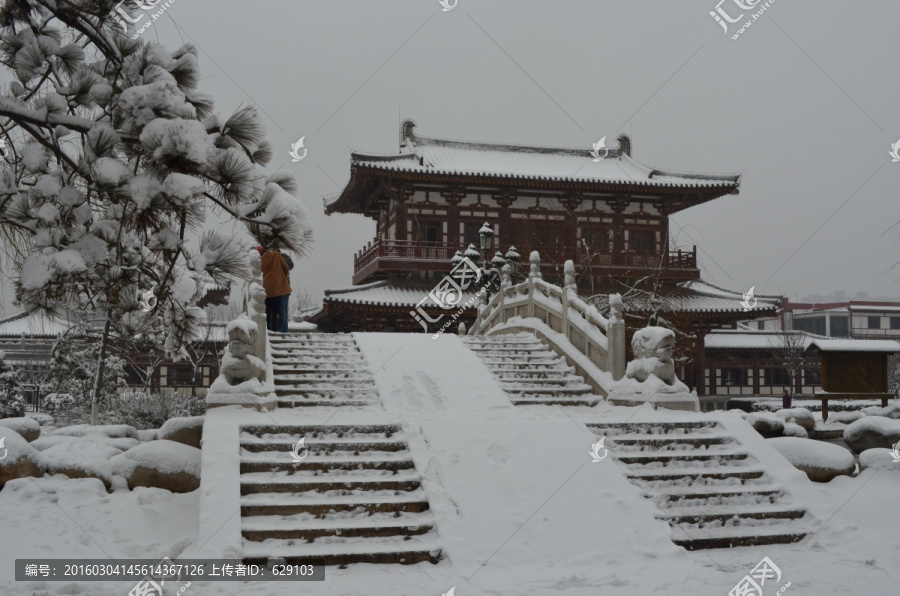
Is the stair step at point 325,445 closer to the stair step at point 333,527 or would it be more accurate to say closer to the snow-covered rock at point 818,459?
the stair step at point 333,527

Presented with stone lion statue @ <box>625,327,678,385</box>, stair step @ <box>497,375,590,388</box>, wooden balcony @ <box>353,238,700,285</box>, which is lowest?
stair step @ <box>497,375,590,388</box>

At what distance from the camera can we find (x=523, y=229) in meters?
26.0

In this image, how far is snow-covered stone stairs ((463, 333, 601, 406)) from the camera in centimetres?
1052

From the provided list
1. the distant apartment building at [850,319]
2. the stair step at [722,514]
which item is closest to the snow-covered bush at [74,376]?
the stair step at [722,514]

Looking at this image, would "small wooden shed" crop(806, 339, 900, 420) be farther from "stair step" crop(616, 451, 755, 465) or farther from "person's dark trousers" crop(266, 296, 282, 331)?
"person's dark trousers" crop(266, 296, 282, 331)

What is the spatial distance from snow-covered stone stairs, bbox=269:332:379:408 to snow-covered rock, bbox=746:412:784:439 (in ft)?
15.0

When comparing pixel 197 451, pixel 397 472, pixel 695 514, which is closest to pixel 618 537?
pixel 695 514

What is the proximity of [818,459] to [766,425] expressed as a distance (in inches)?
44.9

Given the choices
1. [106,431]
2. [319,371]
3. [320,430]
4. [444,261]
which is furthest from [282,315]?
[444,261]

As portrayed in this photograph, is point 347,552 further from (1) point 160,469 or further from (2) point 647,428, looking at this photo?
(2) point 647,428

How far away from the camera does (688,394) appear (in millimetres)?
9578

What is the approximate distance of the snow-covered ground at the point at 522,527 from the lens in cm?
551

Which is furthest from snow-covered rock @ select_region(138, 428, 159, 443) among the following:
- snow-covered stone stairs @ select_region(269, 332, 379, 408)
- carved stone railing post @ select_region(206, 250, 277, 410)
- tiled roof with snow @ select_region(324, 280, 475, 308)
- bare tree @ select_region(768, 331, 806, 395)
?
bare tree @ select_region(768, 331, 806, 395)

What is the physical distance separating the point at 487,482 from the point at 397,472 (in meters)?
0.85
